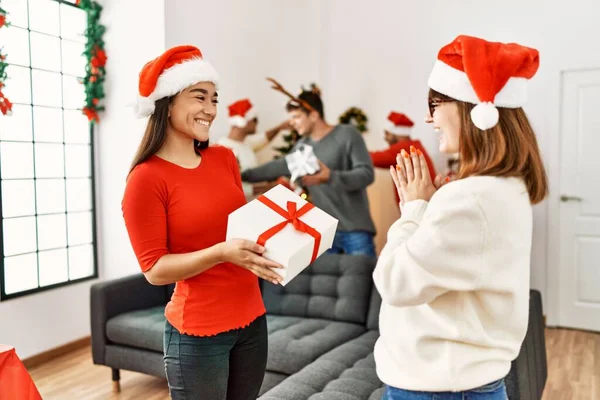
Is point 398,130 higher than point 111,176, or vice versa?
point 398,130

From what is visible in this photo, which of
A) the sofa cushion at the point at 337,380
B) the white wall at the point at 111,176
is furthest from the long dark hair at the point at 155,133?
→ the white wall at the point at 111,176

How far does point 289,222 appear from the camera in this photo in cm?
155

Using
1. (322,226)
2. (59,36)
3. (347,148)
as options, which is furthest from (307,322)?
(59,36)

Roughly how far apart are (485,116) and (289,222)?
60cm

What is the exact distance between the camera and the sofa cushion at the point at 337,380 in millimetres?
2311

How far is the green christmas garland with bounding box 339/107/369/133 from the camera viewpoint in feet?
18.3

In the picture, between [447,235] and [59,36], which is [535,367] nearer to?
[447,235]

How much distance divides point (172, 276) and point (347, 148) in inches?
93.9

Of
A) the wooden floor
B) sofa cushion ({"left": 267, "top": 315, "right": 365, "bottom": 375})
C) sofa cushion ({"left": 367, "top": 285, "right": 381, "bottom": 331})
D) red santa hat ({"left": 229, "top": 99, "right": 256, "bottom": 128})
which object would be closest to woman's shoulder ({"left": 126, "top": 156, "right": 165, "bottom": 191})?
sofa cushion ({"left": 267, "top": 315, "right": 365, "bottom": 375})

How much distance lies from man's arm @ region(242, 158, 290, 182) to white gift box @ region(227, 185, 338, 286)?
8.13 feet

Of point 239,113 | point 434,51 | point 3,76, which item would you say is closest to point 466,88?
point 3,76

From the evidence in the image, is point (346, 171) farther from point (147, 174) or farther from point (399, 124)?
point (147, 174)

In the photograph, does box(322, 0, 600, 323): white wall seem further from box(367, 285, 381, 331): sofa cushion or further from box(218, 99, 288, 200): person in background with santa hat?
box(367, 285, 381, 331): sofa cushion

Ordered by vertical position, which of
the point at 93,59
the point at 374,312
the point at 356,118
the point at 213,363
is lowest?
the point at 374,312
